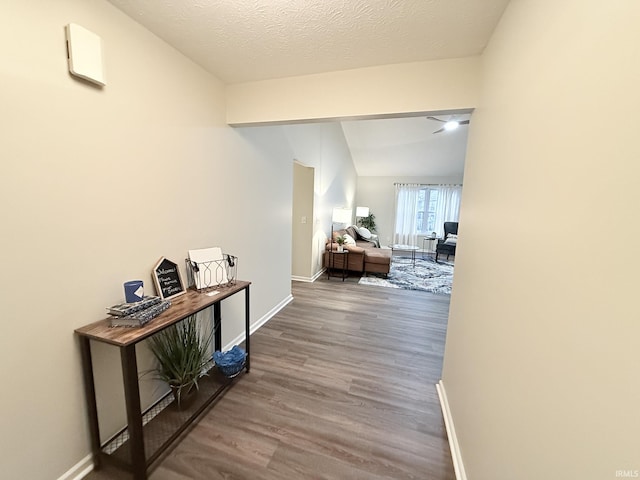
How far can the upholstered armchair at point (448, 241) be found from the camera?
6.47 metres

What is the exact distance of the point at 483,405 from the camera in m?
1.14

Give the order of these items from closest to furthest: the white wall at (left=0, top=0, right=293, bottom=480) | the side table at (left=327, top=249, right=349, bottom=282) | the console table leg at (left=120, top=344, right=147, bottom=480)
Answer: the white wall at (left=0, top=0, right=293, bottom=480) → the console table leg at (left=120, top=344, right=147, bottom=480) → the side table at (left=327, top=249, right=349, bottom=282)

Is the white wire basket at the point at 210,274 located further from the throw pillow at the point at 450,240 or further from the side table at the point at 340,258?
the throw pillow at the point at 450,240

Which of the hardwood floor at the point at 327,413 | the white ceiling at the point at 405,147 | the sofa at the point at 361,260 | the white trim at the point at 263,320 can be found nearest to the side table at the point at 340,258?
the sofa at the point at 361,260

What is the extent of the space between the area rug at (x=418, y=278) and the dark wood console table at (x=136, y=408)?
3488mm

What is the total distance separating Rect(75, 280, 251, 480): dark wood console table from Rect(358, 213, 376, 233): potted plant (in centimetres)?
668

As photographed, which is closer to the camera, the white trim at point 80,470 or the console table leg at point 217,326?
the white trim at point 80,470

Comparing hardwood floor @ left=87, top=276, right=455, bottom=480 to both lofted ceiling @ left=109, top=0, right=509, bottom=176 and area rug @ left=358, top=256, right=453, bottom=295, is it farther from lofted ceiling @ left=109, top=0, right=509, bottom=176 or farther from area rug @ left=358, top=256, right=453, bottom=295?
lofted ceiling @ left=109, top=0, right=509, bottom=176

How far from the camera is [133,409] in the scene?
48.4 inches

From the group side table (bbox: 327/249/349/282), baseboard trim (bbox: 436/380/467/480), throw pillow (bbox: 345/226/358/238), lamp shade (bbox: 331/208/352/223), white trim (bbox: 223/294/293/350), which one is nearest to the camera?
baseboard trim (bbox: 436/380/467/480)

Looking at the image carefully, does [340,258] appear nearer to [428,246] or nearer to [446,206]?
[428,246]

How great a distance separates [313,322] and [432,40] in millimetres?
2853

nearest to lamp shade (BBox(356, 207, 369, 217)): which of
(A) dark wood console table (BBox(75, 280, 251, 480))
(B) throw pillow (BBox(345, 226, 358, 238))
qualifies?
(B) throw pillow (BBox(345, 226, 358, 238))

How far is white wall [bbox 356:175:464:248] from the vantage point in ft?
26.5
